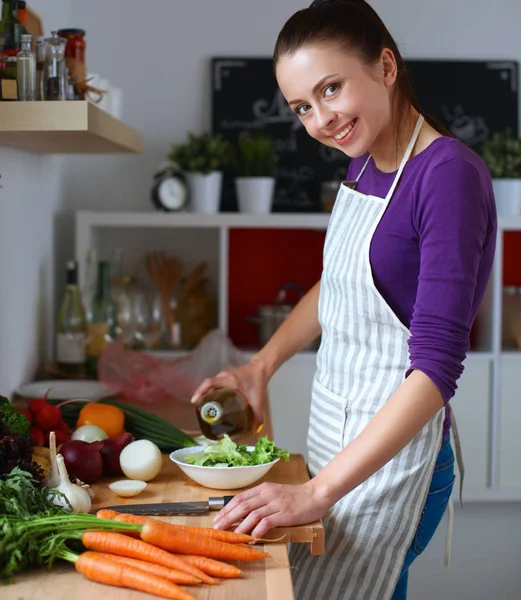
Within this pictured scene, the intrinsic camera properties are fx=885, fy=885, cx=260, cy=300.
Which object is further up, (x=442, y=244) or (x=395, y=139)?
(x=395, y=139)

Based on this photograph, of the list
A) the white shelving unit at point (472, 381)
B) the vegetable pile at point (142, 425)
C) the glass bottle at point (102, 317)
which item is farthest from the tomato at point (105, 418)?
the white shelving unit at point (472, 381)

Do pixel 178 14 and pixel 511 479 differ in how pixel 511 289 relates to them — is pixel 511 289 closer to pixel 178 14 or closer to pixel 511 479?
pixel 511 479

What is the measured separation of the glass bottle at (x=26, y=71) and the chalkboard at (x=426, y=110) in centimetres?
162

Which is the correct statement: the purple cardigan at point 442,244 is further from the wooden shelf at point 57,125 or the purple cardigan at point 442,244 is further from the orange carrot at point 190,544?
the wooden shelf at point 57,125

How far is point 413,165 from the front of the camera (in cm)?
142

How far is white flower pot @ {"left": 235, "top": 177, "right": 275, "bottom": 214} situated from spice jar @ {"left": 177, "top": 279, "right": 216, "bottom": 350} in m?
0.34

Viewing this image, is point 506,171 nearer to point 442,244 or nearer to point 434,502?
point 434,502

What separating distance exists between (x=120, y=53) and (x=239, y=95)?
0.46 meters

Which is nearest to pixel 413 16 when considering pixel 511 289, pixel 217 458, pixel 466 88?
pixel 466 88

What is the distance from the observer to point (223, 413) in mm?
1650

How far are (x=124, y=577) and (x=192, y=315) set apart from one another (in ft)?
6.85

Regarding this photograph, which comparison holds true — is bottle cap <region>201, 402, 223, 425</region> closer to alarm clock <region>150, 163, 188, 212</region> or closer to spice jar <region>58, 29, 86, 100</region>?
spice jar <region>58, 29, 86, 100</region>

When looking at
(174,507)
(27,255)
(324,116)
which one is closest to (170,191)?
(27,255)

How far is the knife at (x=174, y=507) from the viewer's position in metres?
1.31
